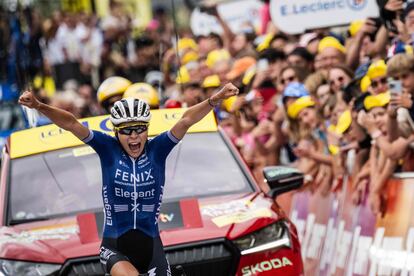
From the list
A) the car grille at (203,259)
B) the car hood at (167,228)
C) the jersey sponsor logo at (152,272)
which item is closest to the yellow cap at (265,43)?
the car hood at (167,228)

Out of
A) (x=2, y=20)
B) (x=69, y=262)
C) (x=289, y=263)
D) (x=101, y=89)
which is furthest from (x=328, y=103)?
(x=2, y=20)

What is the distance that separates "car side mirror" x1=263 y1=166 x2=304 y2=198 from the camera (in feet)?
30.0

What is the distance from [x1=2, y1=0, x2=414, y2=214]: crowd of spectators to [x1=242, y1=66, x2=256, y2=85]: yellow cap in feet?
0.07

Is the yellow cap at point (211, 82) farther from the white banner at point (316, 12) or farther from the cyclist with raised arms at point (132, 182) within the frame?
the cyclist with raised arms at point (132, 182)

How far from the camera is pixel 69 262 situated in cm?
791

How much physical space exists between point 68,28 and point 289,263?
1820 cm

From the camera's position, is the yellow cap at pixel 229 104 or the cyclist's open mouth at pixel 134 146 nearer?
the cyclist's open mouth at pixel 134 146

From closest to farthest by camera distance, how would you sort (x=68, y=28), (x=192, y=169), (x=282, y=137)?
(x=192, y=169), (x=282, y=137), (x=68, y=28)

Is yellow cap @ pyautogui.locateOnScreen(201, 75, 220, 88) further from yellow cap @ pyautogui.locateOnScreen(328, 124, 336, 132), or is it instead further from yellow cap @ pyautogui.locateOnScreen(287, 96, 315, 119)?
yellow cap @ pyautogui.locateOnScreen(328, 124, 336, 132)

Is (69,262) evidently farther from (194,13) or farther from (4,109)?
(4,109)

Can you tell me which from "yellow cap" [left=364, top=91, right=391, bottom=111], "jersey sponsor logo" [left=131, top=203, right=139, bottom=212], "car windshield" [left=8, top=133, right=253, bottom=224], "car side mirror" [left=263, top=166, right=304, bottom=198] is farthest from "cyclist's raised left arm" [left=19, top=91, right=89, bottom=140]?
"yellow cap" [left=364, top=91, right=391, bottom=111]

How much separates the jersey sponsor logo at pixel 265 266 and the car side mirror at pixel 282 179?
94 cm

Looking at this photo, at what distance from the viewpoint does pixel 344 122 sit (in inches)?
444

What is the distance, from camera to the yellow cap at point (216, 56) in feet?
54.3
